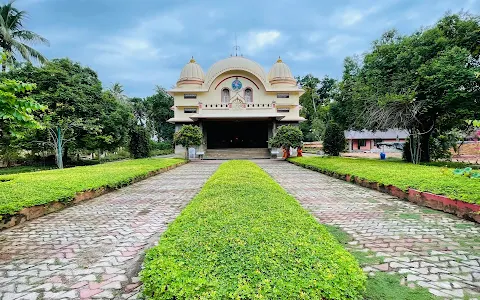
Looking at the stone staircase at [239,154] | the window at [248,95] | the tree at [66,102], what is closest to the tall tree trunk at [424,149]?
the stone staircase at [239,154]

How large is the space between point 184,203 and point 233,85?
22.3 meters

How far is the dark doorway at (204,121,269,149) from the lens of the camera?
1169 inches

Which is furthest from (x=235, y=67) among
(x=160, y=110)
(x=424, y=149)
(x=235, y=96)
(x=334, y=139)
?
(x=424, y=149)

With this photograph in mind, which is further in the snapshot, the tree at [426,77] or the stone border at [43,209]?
the tree at [426,77]

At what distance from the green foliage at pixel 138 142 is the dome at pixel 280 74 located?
549 inches

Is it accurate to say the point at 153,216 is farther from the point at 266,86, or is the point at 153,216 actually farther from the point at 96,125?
the point at 266,86

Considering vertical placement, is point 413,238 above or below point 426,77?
below

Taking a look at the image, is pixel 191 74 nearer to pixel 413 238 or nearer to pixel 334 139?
pixel 334 139

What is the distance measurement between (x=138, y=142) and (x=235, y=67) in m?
11.5

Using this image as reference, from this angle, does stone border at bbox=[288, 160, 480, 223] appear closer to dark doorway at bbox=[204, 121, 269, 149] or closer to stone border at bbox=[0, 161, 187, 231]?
stone border at bbox=[0, 161, 187, 231]

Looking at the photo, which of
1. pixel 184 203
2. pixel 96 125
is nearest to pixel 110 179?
pixel 184 203

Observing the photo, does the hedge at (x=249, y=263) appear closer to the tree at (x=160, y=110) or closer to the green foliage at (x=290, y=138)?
the green foliage at (x=290, y=138)

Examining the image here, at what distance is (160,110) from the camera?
36375 mm

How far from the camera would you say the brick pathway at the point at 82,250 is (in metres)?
2.50
